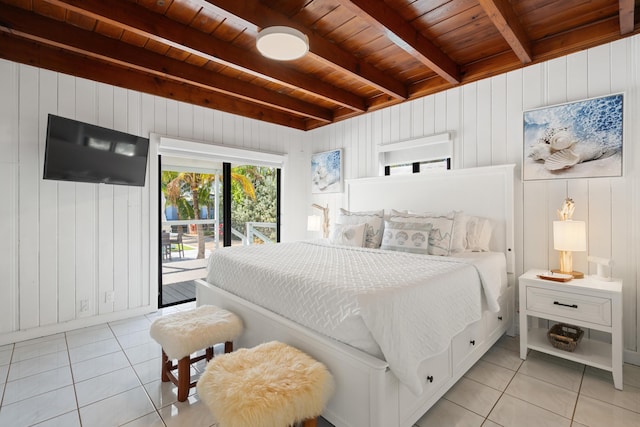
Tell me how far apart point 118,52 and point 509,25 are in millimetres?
3263

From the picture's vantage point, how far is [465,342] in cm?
211

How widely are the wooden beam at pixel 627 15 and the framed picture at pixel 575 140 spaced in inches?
18.8

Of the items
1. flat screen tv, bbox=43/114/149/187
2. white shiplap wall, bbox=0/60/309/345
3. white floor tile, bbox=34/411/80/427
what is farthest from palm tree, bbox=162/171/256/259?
white floor tile, bbox=34/411/80/427

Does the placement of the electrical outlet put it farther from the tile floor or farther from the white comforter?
the white comforter

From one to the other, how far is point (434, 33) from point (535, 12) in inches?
28.8

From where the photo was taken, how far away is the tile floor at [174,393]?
5.72ft

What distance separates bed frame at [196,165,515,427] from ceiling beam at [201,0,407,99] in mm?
1111

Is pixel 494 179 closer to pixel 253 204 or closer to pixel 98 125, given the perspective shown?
pixel 253 204

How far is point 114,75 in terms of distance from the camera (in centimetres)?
324

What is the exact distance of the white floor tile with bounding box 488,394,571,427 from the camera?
66.8 inches

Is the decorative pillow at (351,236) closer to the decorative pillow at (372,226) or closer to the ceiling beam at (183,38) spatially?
the decorative pillow at (372,226)

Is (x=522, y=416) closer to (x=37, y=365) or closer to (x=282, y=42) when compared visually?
(x=282, y=42)

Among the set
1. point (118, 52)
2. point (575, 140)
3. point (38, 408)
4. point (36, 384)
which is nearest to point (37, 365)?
point (36, 384)

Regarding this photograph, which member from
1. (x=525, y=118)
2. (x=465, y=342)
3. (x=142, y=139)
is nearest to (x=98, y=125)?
(x=142, y=139)
